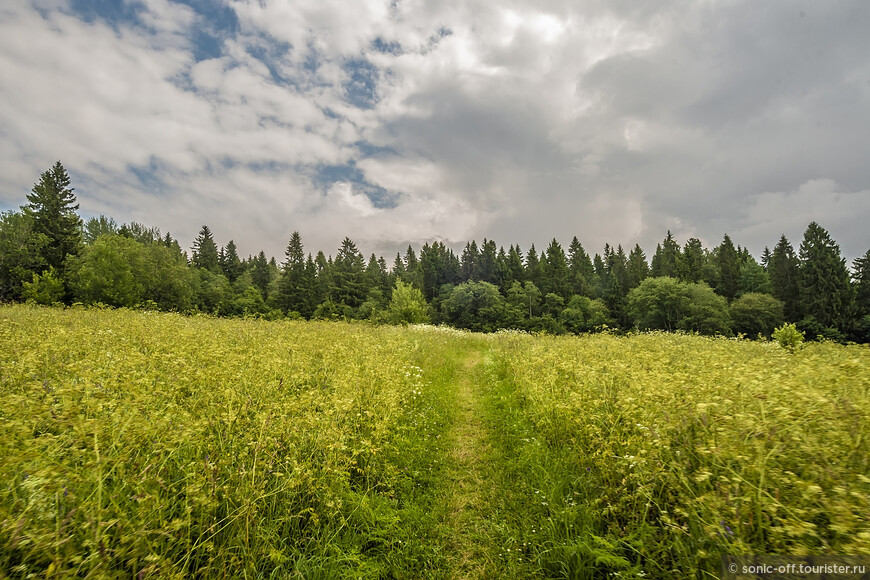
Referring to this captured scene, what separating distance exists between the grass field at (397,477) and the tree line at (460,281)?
1183 inches

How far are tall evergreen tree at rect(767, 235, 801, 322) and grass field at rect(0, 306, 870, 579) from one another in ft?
235

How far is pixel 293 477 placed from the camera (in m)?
3.52

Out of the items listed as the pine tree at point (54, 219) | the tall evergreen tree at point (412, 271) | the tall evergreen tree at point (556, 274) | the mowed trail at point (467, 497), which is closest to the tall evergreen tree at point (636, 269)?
the tall evergreen tree at point (556, 274)

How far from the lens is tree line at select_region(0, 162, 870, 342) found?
35375mm

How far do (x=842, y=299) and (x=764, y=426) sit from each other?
2887 inches

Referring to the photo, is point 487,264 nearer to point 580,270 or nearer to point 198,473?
point 580,270

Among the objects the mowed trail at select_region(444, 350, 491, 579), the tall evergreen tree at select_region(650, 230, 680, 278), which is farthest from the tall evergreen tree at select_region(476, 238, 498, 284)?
the mowed trail at select_region(444, 350, 491, 579)

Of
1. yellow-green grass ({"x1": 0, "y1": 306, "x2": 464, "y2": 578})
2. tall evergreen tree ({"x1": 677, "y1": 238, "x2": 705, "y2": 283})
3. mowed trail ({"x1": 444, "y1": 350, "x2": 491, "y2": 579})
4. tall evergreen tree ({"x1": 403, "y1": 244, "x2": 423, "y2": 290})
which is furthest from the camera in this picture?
tall evergreen tree ({"x1": 403, "y1": 244, "x2": 423, "y2": 290})

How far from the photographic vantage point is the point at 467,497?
4.89 metres

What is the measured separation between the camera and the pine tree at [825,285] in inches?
1868

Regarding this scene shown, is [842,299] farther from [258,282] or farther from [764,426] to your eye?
[258,282]

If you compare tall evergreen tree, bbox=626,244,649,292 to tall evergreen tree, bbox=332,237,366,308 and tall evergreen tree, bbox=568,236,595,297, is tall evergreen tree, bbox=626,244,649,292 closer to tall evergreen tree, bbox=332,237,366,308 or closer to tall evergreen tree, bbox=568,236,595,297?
tall evergreen tree, bbox=568,236,595,297

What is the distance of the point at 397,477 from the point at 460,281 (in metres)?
71.1

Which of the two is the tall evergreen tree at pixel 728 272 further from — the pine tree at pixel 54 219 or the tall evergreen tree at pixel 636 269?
the pine tree at pixel 54 219
